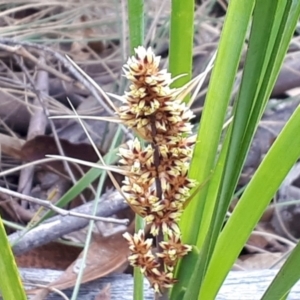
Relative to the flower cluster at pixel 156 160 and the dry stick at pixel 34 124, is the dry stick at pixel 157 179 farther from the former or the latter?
the dry stick at pixel 34 124

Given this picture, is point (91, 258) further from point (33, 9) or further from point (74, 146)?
point (33, 9)

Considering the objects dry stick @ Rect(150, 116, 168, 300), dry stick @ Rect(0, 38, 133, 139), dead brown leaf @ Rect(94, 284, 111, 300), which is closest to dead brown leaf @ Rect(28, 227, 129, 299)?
dead brown leaf @ Rect(94, 284, 111, 300)

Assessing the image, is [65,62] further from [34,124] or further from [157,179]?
[157,179]

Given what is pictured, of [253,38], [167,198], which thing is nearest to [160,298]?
[167,198]

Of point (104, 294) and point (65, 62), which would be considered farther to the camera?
point (65, 62)

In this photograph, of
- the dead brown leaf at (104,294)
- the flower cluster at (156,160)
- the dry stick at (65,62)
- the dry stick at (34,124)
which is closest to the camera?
the flower cluster at (156,160)

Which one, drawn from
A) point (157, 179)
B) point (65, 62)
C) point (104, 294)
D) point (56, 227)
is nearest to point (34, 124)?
point (65, 62)

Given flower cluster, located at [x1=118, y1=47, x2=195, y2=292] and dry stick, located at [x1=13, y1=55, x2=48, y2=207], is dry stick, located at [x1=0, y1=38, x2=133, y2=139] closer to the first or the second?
dry stick, located at [x1=13, y1=55, x2=48, y2=207]

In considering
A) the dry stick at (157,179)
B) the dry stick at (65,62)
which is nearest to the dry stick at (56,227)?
the dry stick at (65,62)
